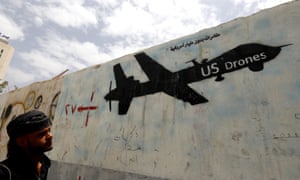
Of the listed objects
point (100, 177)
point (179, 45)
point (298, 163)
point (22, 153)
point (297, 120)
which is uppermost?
point (179, 45)

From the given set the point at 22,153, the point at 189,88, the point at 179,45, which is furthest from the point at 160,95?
the point at 22,153

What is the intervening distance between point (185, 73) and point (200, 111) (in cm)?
74

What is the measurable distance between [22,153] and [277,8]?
11.0 feet

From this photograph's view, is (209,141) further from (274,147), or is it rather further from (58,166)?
(58,166)

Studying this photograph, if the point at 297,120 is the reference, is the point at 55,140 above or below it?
below

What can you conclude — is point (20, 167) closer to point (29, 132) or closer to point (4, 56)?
point (29, 132)

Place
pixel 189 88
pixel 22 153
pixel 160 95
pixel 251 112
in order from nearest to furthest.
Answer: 1. pixel 22 153
2. pixel 251 112
3. pixel 189 88
4. pixel 160 95

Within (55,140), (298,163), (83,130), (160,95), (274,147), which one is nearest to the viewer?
(298,163)

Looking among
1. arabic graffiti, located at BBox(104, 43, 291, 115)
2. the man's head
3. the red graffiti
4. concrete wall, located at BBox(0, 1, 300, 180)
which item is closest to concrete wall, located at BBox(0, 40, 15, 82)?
the red graffiti

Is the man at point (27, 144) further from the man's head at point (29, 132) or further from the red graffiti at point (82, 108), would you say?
the red graffiti at point (82, 108)

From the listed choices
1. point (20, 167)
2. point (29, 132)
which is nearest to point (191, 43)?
point (29, 132)

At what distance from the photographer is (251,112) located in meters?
2.40

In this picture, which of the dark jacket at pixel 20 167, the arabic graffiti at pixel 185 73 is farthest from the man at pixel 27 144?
the arabic graffiti at pixel 185 73

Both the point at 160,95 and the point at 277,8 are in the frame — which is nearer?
the point at 277,8
